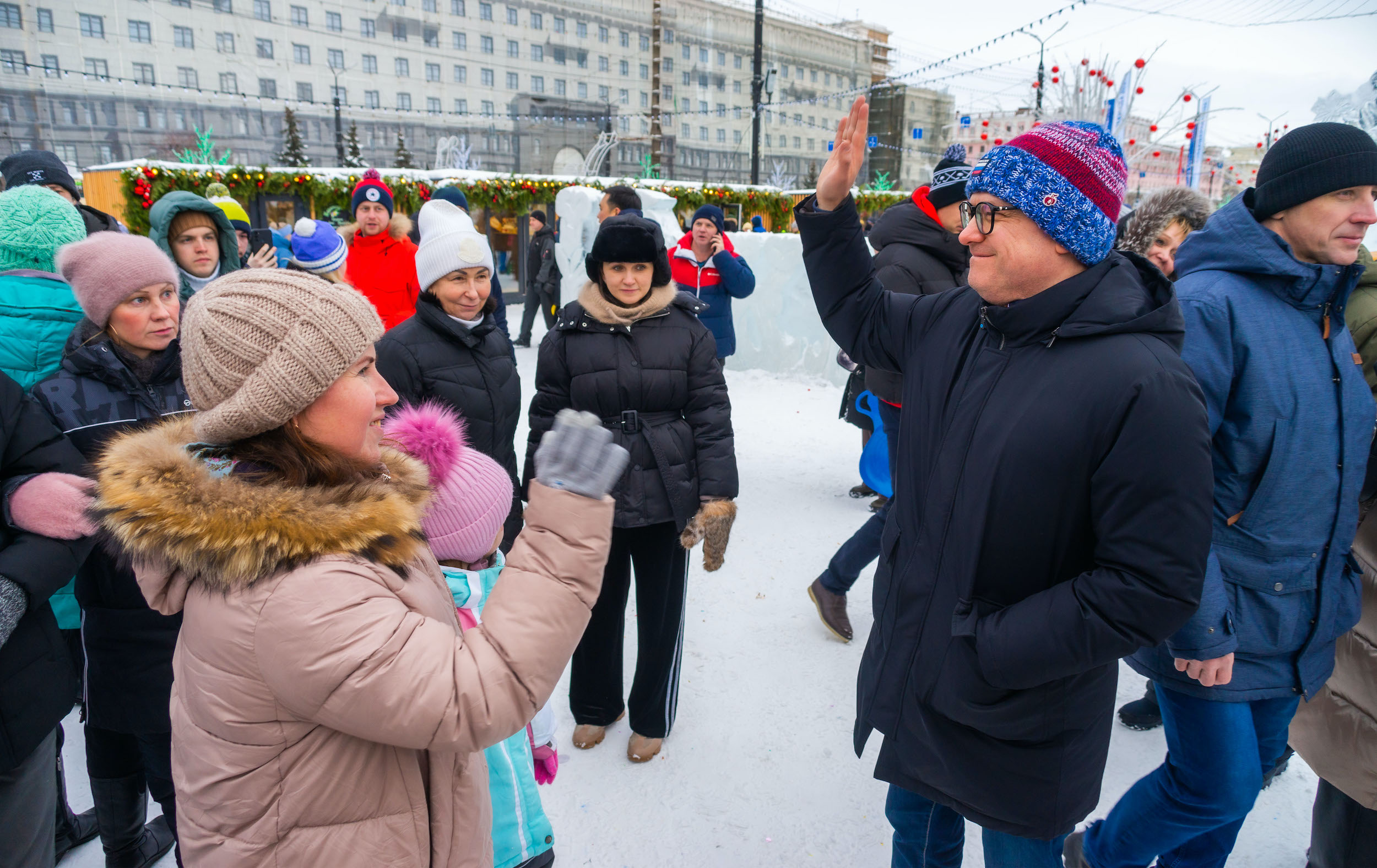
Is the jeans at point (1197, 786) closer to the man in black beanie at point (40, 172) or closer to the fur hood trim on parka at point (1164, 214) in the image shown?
the fur hood trim on parka at point (1164, 214)

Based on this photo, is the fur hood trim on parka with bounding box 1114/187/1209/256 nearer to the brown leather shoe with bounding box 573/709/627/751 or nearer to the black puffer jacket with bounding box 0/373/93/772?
the brown leather shoe with bounding box 573/709/627/751

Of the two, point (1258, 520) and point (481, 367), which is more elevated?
point (481, 367)

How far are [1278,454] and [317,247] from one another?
18.0 ft

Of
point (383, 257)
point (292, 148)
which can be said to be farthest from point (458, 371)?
point (292, 148)

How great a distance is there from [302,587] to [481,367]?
1950 mm

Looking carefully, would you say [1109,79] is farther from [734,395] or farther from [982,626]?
[982,626]

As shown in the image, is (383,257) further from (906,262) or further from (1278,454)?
(1278,454)

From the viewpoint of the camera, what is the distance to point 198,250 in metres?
3.78

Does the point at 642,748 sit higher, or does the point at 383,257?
the point at 383,257

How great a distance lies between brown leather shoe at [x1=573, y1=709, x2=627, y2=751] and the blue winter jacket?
1.93m

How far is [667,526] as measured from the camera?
8.95 ft

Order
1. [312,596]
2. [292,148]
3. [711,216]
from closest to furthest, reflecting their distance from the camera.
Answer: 1. [312,596]
2. [711,216]
3. [292,148]

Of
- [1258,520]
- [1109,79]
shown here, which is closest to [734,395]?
[1258,520]

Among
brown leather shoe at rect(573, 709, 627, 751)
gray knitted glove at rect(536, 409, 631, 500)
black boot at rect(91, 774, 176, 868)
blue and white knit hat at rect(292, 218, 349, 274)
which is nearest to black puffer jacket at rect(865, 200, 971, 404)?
brown leather shoe at rect(573, 709, 627, 751)
